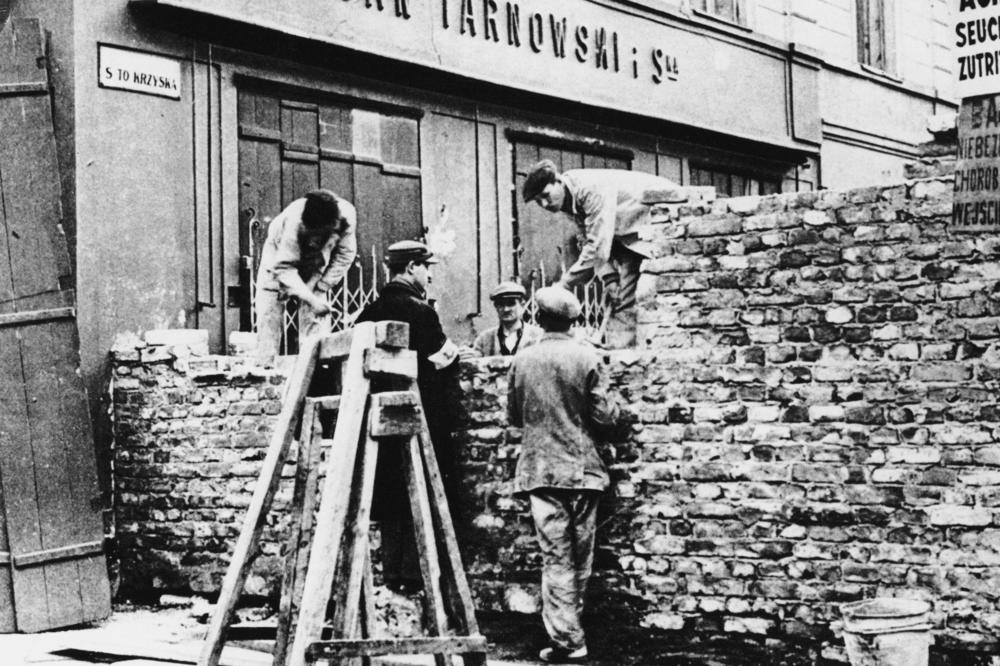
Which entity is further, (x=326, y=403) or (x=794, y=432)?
(x=794, y=432)

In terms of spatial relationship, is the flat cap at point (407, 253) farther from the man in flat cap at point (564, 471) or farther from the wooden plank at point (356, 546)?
the wooden plank at point (356, 546)

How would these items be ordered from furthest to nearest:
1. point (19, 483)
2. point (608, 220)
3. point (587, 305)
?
point (587, 305) < point (608, 220) < point (19, 483)

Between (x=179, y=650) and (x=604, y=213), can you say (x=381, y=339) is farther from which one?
(x=604, y=213)

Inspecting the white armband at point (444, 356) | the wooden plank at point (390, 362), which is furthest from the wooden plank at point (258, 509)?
the white armband at point (444, 356)

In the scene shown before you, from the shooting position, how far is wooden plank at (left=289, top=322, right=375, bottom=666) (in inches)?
206

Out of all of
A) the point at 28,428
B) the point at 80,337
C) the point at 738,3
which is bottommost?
the point at 28,428

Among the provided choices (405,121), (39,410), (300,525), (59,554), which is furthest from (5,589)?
(405,121)

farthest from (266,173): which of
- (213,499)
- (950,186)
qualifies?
(950,186)

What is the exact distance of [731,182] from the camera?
15844 millimetres

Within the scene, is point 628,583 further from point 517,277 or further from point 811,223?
point 517,277

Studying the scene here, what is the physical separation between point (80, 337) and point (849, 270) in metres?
5.45

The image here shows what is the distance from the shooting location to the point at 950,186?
6.64 m

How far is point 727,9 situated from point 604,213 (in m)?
8.12

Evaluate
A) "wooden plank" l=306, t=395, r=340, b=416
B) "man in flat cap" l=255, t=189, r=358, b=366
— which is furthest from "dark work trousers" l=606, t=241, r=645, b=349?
"wooden plank" l=306, t=395, r=340, b=416
